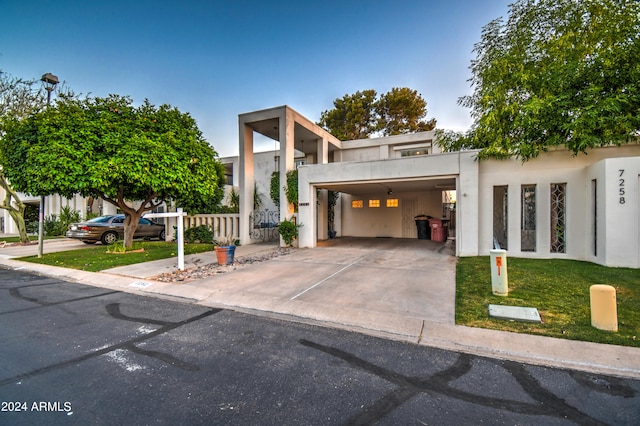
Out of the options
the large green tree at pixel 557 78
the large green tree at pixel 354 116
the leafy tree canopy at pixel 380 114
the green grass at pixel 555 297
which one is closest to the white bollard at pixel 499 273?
the green grass at pixel 555 297

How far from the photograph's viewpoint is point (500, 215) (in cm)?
988

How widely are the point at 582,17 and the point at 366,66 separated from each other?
8.70 m

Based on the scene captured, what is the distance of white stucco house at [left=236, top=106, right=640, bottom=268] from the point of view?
24.2ft

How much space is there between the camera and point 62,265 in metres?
8.91

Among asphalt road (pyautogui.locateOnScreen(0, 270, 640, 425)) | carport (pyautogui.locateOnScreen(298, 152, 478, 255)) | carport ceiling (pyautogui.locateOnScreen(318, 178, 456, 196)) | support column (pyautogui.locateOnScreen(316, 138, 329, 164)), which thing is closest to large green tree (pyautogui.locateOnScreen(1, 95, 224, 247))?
carport (pyautogui.locateOnScreen(298, 152, 478, 255))

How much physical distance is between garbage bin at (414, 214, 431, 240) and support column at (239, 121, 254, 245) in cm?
902

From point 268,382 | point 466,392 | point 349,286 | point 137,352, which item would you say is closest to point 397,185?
point 349,286

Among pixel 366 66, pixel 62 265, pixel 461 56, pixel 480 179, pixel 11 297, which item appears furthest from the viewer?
pixel 366 66

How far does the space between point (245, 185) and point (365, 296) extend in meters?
9.60

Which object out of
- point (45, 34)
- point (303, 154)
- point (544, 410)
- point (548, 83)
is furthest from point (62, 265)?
point (548, 83)

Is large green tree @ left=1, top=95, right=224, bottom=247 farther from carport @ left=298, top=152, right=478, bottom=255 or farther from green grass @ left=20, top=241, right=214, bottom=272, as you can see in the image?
carport @ left=298, top=152, right=478, bottom=255

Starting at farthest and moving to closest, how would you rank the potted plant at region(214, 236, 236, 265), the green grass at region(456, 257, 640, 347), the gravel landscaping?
the potted plant at region(214, 236, 236, 265) → the gravel landscaping → the green grass at region(456, 257, 640, 347)

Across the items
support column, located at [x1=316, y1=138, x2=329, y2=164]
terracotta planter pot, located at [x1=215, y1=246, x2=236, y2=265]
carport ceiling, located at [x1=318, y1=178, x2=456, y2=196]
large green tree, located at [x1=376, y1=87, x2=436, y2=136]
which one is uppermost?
large green tree, located at [x1=376, y1=87, x2=436, y2=136]

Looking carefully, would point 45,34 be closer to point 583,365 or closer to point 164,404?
point 164,404
